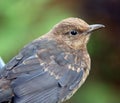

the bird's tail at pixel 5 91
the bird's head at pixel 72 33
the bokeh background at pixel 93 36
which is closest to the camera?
the bird's tail at pixel 5 91

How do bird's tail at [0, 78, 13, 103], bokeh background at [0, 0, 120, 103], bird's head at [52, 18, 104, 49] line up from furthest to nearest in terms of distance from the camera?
bokeh background at [0, 0, 120, 103], bird's head at [52, 18, 104, 49], bird's tail at [0, 78, 13, 103]

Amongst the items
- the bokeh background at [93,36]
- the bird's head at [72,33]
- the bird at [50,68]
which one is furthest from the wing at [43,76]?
the bokeh background at [93,36]

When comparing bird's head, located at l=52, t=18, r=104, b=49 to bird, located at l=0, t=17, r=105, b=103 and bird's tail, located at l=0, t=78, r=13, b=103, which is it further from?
bird's tail, located at l=0, t=78, r=13, b=103

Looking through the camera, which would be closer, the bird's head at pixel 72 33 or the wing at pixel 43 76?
the wing at pixel 43 76

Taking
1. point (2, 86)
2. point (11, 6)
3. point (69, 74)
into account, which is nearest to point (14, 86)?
point (2, 86)

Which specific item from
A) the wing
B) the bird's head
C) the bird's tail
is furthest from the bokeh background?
the bird's tail

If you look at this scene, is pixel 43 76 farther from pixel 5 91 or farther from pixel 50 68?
pixel 5 91

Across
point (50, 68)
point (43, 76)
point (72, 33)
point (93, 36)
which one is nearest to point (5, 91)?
point (43, 76)

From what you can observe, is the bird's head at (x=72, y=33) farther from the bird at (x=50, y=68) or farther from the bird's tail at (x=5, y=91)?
the bird's tail at (x=5, y=91)
